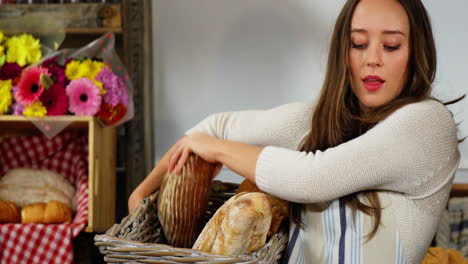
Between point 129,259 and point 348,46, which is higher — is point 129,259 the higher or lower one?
the lower one

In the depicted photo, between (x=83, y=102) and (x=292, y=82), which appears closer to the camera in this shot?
(x=83, y=102)

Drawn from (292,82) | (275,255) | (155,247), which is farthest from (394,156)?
(292,82)

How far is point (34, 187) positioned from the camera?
89.0 inches

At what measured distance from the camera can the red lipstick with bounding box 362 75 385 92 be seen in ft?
3.99

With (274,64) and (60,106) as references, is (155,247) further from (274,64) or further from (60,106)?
(274,64)

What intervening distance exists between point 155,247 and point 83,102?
4.42 ft

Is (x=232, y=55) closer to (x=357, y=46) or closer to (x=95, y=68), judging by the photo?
(x=95, y=68)

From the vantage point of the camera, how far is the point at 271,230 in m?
1.19

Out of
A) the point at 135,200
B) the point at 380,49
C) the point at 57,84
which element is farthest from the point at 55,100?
the point at 380,49

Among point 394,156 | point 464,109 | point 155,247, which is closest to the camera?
point 155,247

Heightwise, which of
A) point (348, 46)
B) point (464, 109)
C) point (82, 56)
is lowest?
point (464, 109)

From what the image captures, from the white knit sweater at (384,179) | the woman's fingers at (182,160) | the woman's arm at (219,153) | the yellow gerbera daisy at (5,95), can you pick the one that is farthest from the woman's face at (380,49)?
the yellow gerbera daisy at (5,95)

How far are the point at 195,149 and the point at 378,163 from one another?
36 centimetres

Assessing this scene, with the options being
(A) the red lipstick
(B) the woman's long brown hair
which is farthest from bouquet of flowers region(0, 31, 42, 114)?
(A) the red lipstick
